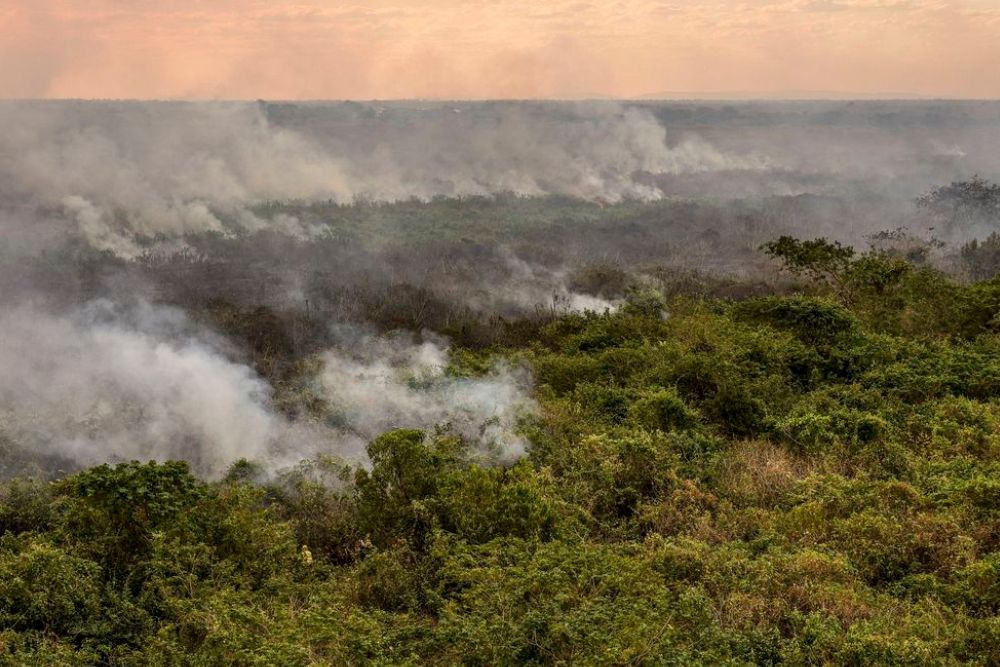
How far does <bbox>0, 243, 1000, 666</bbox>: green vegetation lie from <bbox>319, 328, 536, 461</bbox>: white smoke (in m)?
0.75

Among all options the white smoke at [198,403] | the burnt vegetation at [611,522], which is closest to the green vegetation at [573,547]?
the burnt vegetation at [611,522]

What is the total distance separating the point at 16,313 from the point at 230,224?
4033 centimetres

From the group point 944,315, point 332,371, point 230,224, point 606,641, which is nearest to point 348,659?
point 606,641

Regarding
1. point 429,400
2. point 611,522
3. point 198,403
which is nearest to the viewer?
point 611,522

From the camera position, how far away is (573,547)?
470 inches

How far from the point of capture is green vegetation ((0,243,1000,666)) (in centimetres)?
958

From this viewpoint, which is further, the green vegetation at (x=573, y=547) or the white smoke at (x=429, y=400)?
the white smoke at (x=429, y=400)

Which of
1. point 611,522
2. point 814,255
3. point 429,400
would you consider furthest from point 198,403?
point 814,255

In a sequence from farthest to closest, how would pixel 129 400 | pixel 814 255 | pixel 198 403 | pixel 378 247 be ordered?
1. pixel 378 247
2. pixel 814 255
3. pixel 129 400
4. pixel 198 403

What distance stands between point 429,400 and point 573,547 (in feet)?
24.9

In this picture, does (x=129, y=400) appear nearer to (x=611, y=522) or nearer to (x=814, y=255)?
(x=611, y=522)

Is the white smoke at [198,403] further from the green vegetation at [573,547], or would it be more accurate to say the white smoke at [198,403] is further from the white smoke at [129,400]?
the green vegetation at [573,547]

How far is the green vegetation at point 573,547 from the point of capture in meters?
9.58

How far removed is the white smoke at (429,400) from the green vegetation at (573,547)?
747 millimetres
